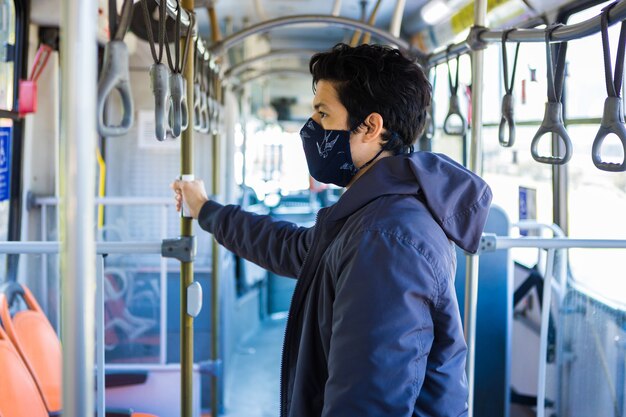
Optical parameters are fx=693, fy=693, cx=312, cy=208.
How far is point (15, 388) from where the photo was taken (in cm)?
271

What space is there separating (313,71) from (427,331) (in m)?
0.68

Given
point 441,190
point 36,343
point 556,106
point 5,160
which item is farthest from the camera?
point 5,160

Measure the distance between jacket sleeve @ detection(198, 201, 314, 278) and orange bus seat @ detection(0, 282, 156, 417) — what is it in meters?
1.21

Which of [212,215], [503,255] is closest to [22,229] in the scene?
[212,215]

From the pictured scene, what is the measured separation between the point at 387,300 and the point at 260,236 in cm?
83

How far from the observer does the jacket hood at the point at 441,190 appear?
4.64 ft

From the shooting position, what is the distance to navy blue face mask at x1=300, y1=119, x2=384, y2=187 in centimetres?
160

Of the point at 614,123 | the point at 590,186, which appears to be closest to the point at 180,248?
the point at 614,123

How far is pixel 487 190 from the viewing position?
1.46 m

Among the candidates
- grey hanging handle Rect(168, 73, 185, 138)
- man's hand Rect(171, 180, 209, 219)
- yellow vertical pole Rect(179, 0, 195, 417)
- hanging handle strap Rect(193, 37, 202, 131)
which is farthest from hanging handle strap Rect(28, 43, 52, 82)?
grey hanging handle Rect(168, 73, 185, 138)

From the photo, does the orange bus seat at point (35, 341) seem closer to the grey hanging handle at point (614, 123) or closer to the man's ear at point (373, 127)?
the man's ear at point (373, 127)

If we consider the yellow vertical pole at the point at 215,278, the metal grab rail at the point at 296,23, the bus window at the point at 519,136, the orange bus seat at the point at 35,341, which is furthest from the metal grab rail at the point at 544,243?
the yellow vertical pole at the point at 215,278

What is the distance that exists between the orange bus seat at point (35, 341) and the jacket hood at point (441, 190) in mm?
1926

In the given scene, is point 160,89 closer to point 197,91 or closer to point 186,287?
point 186,287
